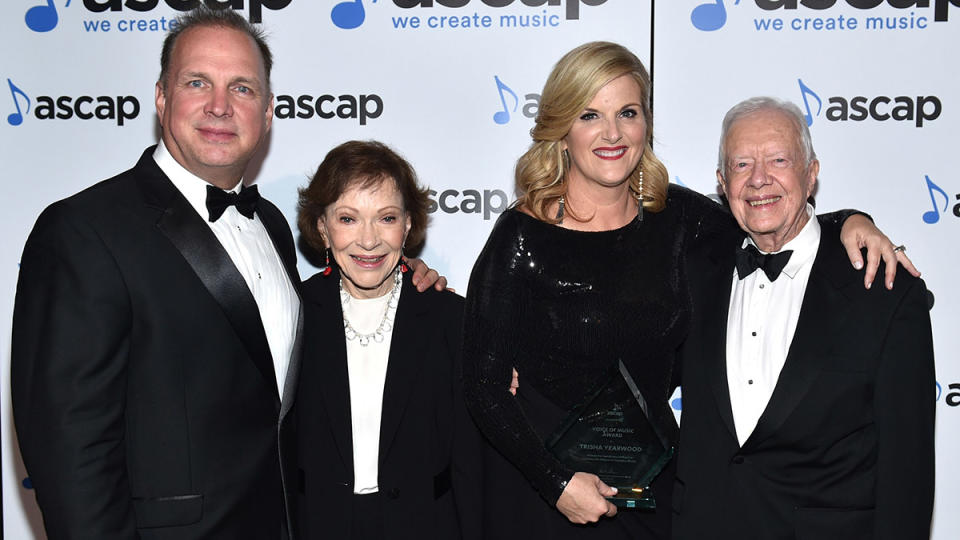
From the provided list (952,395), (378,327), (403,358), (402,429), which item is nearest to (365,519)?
(402,429)

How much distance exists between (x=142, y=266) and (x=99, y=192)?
26 centimetres

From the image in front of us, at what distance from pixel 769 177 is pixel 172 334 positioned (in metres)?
1.91

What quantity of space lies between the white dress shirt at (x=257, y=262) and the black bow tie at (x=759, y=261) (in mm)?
1536

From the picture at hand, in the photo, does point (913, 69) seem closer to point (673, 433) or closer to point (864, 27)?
point (864, 27)

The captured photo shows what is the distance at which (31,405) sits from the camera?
208 centimetres

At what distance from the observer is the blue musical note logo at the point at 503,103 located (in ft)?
12.9

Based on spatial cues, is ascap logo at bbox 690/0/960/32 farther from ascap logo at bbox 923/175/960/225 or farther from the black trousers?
the black trousers

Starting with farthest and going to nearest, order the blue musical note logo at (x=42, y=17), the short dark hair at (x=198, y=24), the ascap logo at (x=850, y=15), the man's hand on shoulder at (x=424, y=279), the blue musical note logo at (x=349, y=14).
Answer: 1. the blue musical note logo at (x=42, y=17)
2. the blue musical note logo at (x=349, y=14)
3. the ascap logo at (x=850, y=15)
4. the man's hand on shoulder at (x=424, y=279)
5. the short dark hair at (x=198, y=24)

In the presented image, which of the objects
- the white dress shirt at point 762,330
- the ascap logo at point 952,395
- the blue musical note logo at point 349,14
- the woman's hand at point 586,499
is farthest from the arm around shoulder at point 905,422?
the blue musical note logo at point 349,14

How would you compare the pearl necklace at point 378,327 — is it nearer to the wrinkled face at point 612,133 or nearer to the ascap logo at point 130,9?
the wrinkled face at point 612,133

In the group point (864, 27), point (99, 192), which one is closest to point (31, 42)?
point (99, 192)

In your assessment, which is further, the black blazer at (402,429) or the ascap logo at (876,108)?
the ascap logo at (876,108)

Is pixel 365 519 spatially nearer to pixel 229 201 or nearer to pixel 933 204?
pixel 229 201

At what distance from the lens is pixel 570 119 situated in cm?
288
